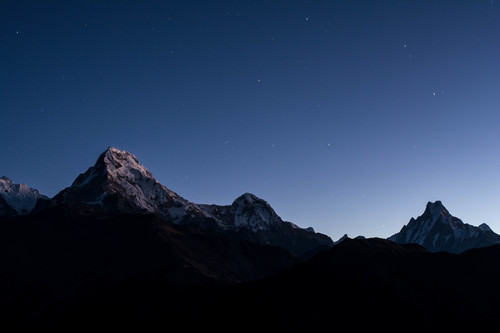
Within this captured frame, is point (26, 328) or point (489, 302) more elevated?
point (489, 302)

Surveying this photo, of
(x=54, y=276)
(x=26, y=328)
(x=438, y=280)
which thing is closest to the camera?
(x=438, y=280)

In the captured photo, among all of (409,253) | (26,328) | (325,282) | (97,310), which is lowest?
(26,328)

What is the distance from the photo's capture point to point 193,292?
513ft

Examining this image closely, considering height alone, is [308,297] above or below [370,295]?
below

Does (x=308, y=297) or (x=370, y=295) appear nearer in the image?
(x=370, y=295)

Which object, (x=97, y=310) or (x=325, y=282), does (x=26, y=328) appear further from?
(x=325, y=282)

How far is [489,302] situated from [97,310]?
115m

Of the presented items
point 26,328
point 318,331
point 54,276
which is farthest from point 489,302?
point 54,276

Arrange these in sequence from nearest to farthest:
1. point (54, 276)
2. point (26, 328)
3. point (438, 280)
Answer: point (438, 280)
point (26, 328)
point (54, 276)

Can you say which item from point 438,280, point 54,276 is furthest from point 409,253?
point 54,276

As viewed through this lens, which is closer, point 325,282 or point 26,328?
point 325,282

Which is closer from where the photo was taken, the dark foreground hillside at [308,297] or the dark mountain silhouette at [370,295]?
the dark mountain silhouette at [370,295]

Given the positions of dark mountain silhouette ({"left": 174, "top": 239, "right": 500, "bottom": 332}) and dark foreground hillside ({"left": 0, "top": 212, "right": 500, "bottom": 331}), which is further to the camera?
dark foreground hillside ({"left": 0, "top": 212, "right": 500, "bottom": 331})

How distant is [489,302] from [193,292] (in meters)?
86.4
